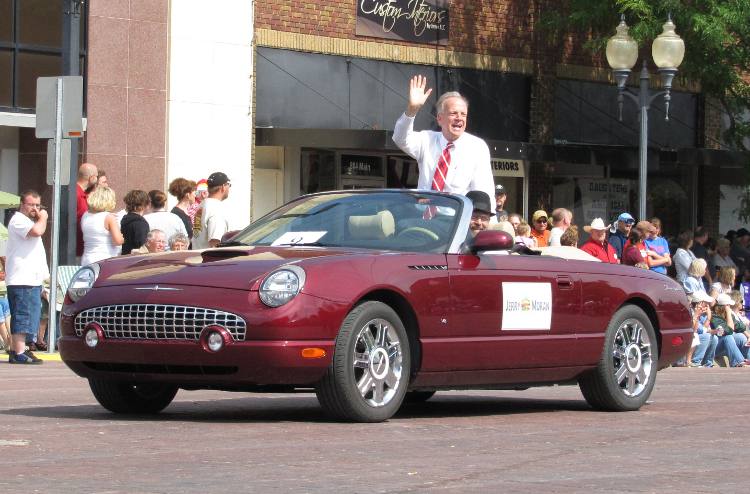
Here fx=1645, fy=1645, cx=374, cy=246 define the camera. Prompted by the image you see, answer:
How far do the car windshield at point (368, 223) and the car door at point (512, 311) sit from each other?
276mm

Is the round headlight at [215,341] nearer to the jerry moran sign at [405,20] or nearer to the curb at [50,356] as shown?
the curb at [50,356]

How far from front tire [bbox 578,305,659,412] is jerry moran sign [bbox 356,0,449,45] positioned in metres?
16.7

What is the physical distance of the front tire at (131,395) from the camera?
31.6 feet

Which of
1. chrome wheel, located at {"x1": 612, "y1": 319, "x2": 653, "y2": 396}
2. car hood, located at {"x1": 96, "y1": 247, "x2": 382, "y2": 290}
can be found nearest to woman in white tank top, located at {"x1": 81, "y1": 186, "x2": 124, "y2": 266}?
car hood, located at {"x1": 96, "y1": 247, "x2": 382, "y2": 290}

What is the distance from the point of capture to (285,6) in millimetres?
26234

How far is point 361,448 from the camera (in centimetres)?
793

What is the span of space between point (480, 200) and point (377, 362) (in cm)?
181

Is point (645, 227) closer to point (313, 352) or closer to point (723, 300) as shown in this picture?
point (723, 300)

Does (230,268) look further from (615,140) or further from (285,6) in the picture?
(615,140)

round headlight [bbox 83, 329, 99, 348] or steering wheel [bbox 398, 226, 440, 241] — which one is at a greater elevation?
steering wheel [bbox 398, 226, 440, 241]

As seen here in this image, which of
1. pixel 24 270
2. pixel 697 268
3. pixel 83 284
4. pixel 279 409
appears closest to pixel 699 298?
pixel 697 268

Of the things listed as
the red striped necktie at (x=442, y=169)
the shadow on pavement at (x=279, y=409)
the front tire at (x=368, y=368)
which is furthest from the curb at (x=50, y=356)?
the front tire at (x=368, y=368)

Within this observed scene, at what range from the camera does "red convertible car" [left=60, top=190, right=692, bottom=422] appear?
28.9 feet

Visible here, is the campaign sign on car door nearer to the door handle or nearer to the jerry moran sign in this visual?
the door handle
